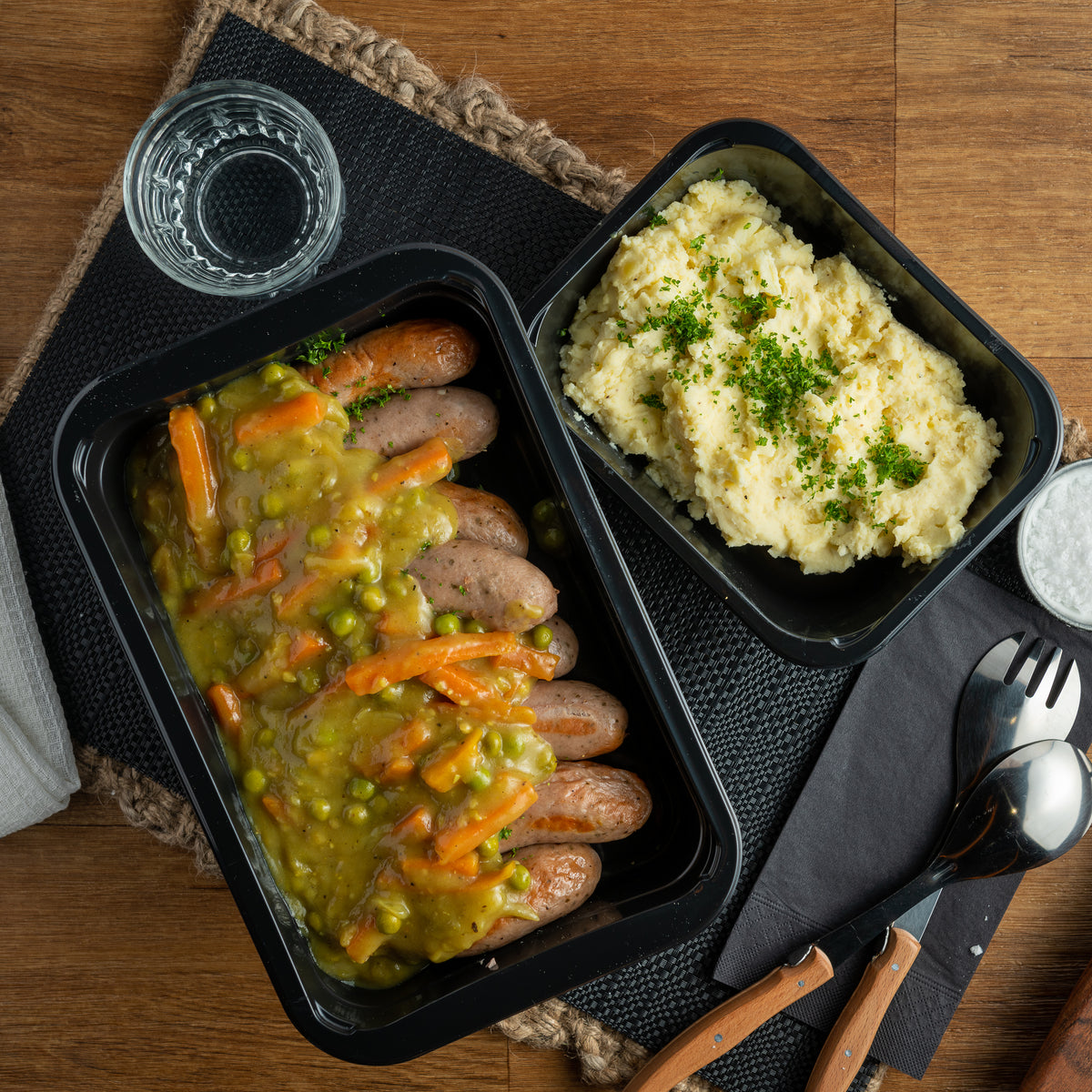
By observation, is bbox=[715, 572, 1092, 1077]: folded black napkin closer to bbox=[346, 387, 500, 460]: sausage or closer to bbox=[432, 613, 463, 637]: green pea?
bbox=[432, 613, 463, 637]: green pea

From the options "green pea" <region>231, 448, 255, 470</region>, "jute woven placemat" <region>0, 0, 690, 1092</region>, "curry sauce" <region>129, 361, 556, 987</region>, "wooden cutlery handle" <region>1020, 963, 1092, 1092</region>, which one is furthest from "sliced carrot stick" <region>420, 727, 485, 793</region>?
"wooden cutlery handle" <region>1020, 963, 1092, 1092</region>

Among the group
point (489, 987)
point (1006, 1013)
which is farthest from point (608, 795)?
point (1006, 1013)

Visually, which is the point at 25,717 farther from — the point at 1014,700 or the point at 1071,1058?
the point at 1071,1058

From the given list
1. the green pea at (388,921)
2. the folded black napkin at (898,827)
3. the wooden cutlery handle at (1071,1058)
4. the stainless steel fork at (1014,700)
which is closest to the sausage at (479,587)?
the green pea at (388,921)

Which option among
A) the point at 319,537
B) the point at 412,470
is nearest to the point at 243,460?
the point at 319,537

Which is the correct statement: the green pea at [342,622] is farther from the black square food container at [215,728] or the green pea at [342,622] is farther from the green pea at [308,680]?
the black square food container at [215,728]

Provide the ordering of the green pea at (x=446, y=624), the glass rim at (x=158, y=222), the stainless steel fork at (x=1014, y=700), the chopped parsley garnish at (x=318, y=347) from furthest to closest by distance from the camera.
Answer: the stainless steel fork at (x=1014, y=700)
the glass rim at (x=158, y=222)
the chopped parsley garnish at (x=318, y=347)
the green pea at (x=446, y=624)

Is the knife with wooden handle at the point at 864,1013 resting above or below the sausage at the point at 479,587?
below

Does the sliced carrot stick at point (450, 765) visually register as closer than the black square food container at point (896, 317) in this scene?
Yes
